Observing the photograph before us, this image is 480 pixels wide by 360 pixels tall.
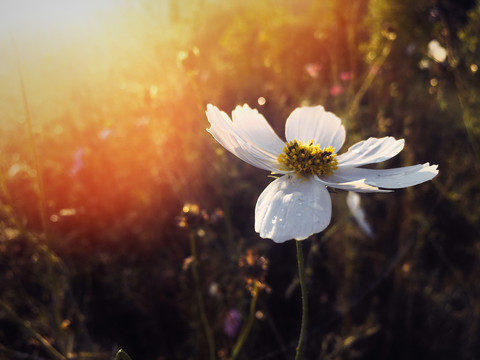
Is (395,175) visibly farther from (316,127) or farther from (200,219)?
(200,219)

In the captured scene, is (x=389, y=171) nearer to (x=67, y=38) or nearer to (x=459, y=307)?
(x=459, y=307)

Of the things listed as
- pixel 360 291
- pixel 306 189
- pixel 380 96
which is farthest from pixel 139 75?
pixel 306 189

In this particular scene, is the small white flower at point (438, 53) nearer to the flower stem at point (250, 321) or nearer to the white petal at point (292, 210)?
the white petal at point (292, 210)

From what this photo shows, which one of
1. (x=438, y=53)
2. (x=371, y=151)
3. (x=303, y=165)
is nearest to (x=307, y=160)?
(x=303, y=165)

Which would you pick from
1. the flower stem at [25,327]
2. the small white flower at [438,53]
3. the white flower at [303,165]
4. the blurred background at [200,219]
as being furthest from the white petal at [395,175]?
the small white flower at [438,53]

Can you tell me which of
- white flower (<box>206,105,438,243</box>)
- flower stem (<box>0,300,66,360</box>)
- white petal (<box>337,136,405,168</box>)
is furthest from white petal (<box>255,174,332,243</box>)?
flower stem (<box>0,300,66,360</box>)

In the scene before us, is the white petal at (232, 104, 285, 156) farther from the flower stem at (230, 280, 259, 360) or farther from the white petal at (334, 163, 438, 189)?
the flower stem at (230, 280, 259, 360)

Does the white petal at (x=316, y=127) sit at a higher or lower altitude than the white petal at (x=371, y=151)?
higher

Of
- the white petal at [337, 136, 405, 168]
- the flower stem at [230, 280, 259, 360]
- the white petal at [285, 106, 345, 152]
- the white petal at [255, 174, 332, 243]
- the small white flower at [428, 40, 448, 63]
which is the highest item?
the small white flower at [428, 40, 448, 63]
